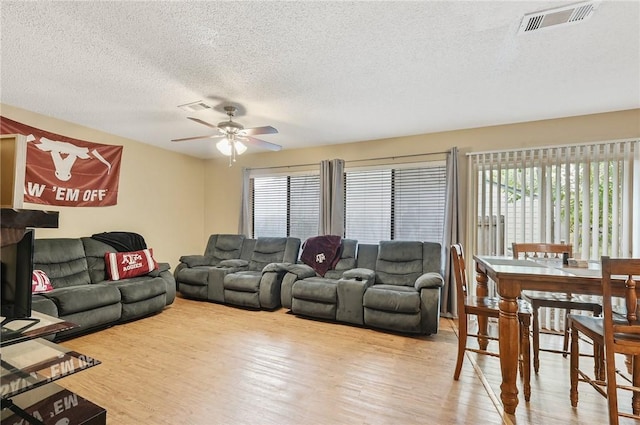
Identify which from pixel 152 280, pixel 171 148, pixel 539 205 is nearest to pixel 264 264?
pixel 152 280

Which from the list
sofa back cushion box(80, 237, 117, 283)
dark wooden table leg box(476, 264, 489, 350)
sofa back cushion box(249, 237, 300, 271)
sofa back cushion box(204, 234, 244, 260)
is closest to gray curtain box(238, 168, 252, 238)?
sofa back cushion box(204, 234, 244, 260)

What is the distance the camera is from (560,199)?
350 cm

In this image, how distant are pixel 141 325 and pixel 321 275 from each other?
2.29 metres

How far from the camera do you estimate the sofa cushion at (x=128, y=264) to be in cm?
388

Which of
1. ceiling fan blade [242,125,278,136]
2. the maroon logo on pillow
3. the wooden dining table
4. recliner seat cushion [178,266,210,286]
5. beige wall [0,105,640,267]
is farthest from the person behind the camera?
recliner seat cushion [178,266,210,286]

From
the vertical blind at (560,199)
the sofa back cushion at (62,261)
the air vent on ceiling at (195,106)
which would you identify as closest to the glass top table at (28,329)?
the air vent on ceiling at (195,106)

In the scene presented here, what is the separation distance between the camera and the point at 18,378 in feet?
4.10

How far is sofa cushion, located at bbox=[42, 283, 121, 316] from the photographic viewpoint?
9.75 ft

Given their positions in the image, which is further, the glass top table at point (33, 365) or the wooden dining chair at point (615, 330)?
the wooden dining chair at point (615, 330)

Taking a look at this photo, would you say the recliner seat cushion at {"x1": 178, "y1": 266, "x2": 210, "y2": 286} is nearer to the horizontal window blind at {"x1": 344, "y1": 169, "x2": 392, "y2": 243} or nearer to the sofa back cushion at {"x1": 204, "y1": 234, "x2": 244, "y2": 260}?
the sofa back cushion at {"x1": 204, "y1": 234, "x2": 244, "y2": 260}

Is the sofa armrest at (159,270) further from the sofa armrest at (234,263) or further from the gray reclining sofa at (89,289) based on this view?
the sofa armrest at (234,263)

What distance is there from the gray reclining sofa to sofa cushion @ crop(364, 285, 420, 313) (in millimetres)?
2690

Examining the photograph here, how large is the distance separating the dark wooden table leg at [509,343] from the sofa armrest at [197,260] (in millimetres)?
4326

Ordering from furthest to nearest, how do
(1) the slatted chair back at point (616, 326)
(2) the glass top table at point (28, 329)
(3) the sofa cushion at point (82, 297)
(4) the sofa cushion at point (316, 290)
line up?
(4) the sofa cushion at point (316, 290)
(3) the sofa cushion at point (82, 297)
(1) the slatted chair back at point (616, 326)
(2) the glass top table at point (28, 329)
